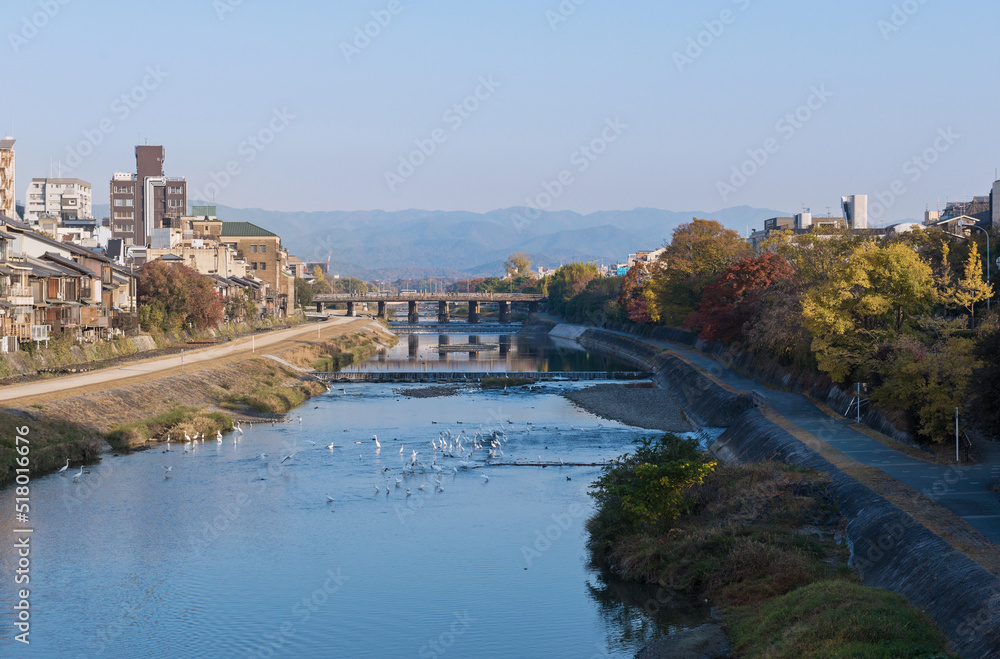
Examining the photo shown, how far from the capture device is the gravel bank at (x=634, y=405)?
166 ft

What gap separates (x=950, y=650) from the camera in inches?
591

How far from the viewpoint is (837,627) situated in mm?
16203

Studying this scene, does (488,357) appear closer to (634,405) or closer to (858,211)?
(634,405)

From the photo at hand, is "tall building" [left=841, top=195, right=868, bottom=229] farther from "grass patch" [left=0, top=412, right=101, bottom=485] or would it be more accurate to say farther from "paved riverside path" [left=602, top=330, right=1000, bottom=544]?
"grass patch" [left=0, top=412, right=101, bottom=485]

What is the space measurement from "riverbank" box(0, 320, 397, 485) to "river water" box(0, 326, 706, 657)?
179 cm

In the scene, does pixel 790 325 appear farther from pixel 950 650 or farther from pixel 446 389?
pixel 950 650

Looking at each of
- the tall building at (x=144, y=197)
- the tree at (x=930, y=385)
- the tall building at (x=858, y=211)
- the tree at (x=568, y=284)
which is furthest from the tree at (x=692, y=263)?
the tall building at (x=144, y=197)

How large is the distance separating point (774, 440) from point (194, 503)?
19.8 meters

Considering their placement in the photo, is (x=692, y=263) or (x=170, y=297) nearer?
(x=170, y=297)

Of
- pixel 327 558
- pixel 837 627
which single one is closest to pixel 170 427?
pixel 327 558

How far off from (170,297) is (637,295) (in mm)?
55772

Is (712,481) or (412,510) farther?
(412,510)

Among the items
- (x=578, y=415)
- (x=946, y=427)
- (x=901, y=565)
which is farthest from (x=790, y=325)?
(x=901, y=565)

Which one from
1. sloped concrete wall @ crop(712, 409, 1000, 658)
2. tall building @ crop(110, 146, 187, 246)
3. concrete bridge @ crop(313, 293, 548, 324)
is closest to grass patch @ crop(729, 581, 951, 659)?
sloped concrete wall @ crop(712, 409, 1000, 658)
